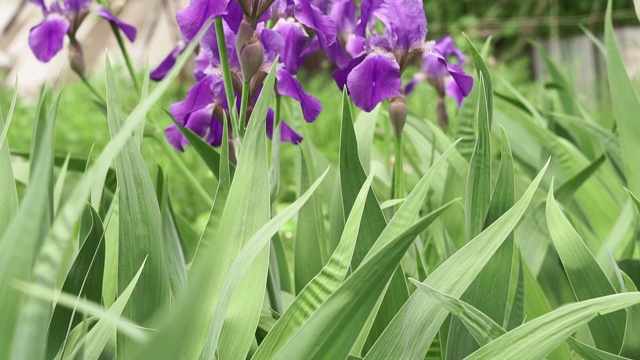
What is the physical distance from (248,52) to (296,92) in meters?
0.10

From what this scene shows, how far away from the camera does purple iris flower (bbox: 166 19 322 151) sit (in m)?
0.80

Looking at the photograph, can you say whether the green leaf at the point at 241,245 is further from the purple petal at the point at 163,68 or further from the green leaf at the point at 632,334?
the purple petal at the point at 163,68

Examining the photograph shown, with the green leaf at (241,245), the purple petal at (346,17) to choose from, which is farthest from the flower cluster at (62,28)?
the green leaf at (241,245)

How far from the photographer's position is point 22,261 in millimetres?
455

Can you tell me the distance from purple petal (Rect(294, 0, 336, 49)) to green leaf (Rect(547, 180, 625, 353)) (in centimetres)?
26

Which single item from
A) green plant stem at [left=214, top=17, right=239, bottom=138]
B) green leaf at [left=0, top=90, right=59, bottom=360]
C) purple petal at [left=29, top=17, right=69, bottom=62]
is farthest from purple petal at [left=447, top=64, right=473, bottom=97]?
purple petal at [left=29, top=17, right=69, bottom=62]

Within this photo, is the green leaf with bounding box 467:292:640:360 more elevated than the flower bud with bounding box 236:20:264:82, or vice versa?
the flower bud with bounding box 236:20:264:82

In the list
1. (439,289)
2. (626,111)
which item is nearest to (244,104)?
(439,289)

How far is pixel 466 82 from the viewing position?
85 centimetres

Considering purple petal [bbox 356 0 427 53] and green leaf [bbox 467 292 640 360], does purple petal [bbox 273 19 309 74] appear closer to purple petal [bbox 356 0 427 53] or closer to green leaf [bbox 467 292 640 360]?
purple petal [bbox 356 0 427 53]

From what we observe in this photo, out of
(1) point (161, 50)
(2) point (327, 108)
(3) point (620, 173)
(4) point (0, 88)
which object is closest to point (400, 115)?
(3) point (620, 173)

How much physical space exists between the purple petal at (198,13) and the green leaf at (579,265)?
0.33 meters

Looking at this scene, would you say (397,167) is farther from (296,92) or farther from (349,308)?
(349,308)

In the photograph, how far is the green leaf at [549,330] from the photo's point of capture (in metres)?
0.53
